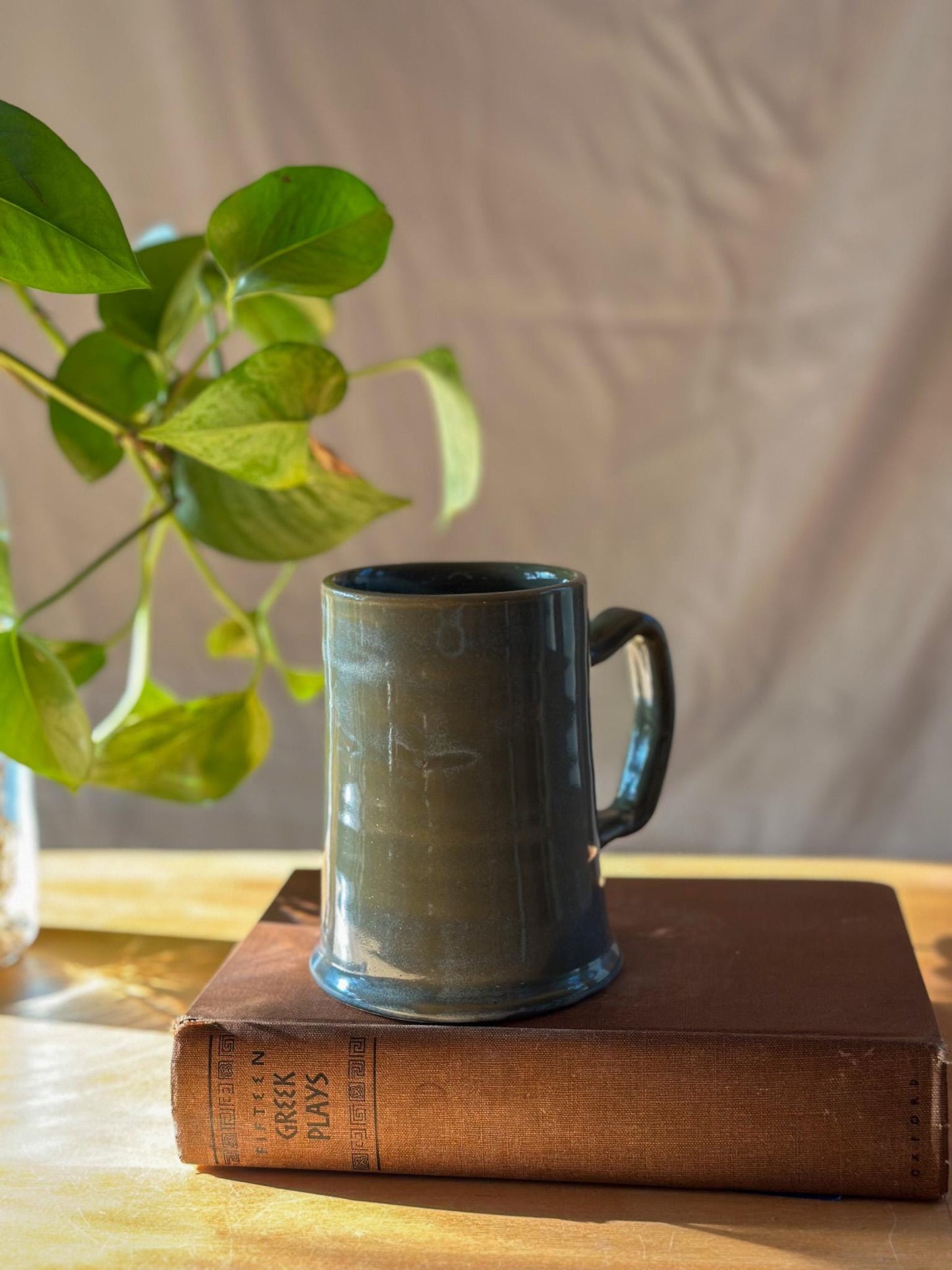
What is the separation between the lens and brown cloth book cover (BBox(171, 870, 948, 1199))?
438mm

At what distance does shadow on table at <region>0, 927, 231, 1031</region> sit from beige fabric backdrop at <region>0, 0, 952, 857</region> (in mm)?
504

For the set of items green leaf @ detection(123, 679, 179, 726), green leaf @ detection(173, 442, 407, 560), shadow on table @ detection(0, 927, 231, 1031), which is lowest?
shadow on table @ detection(0, 927, 231, 1031)

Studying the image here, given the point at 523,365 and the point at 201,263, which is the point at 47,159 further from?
the point at 523,365

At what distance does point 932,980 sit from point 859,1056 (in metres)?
0.22

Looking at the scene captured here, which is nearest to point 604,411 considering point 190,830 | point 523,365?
point 523,365

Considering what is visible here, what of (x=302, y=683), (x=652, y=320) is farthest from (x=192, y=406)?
(x=652, y=320)

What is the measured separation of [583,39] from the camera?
1.07 metres

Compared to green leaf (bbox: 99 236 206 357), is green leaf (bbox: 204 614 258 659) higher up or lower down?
lower down

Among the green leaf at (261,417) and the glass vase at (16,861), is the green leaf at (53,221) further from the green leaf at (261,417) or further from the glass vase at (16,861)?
the glass vase at (16,861)

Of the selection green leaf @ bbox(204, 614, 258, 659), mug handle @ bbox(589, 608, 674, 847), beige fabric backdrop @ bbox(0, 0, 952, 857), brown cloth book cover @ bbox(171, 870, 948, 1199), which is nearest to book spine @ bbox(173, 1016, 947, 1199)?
brown cloth book cover @ bbox(171, 870, 948, 1199)

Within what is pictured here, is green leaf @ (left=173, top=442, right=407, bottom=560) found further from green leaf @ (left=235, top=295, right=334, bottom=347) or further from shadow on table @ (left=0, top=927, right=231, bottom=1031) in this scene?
shadow on table @ (left=0, top=927, right=231, bottom=1031)

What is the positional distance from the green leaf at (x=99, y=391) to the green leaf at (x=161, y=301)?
0.07 feet

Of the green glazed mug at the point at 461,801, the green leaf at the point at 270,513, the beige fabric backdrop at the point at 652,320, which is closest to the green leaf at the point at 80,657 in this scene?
the green leaf at the point at 270,513

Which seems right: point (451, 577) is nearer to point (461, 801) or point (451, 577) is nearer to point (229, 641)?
point (461, 801)
